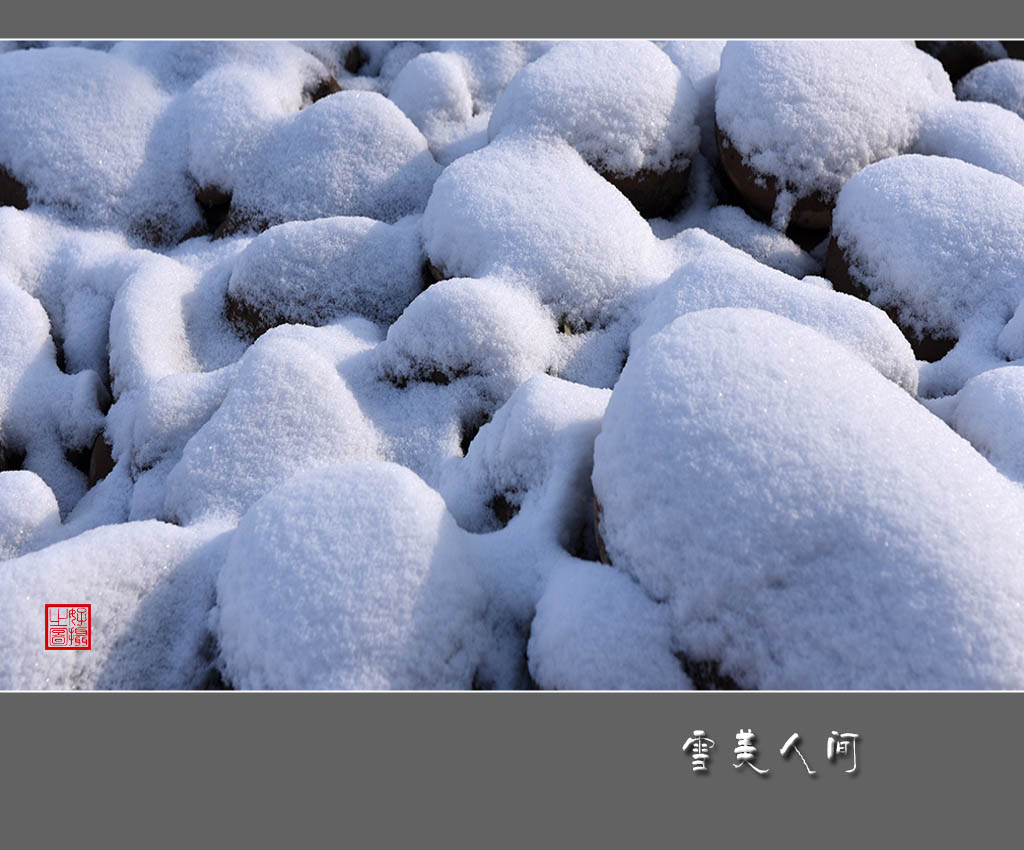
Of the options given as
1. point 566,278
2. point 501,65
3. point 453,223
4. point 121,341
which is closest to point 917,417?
point 566,278

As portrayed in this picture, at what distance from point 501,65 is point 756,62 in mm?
870

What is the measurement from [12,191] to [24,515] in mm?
1163

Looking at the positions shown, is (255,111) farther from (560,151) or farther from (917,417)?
(917,417)

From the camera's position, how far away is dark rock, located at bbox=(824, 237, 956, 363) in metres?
1.92

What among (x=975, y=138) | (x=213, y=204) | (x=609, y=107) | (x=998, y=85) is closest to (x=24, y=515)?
(x=213, y=204)

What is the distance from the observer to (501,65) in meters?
2.78

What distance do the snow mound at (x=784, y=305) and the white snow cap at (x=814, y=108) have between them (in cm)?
44

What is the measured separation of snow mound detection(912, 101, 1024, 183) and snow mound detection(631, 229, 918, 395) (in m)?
0.83

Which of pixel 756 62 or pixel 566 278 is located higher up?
pixel 756 62

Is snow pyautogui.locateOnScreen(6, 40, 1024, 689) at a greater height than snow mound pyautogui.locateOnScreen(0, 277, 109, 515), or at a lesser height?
greater

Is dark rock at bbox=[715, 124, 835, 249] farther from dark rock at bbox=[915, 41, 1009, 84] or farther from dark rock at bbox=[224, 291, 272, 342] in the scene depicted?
dark rock at bbox=[224, 291, 272, 342]

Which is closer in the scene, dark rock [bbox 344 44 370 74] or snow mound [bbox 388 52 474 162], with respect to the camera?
snow mound [bbox 388 52 474 162]

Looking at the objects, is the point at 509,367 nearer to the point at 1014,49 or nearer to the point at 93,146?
the point at 93,146

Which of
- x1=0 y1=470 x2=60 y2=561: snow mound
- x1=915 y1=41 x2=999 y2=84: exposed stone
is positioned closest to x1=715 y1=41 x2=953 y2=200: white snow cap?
x1=915 y1=41 x2=999 y2=84: exposed stone
